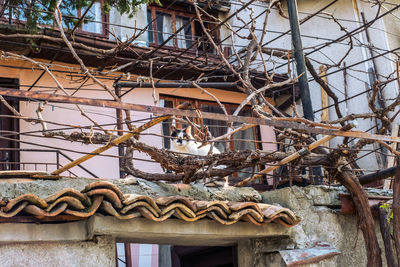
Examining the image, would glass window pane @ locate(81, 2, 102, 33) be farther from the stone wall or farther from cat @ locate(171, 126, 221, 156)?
the stone wall

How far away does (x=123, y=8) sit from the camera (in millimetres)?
8148

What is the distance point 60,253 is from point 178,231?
1.14m

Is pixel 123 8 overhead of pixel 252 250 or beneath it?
overhead

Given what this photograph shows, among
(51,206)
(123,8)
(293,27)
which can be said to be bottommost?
(51,206)

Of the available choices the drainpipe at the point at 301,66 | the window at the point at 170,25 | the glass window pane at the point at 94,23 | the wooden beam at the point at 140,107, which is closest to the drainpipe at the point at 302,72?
the drainpipe at the point at 301,66

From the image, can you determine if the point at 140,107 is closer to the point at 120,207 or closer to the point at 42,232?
the point at 120,207

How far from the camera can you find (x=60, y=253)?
473cm

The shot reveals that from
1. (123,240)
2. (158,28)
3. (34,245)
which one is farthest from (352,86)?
(34,245)

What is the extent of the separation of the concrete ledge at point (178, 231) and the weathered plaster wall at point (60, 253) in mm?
146

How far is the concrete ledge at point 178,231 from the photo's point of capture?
4780 millimetres

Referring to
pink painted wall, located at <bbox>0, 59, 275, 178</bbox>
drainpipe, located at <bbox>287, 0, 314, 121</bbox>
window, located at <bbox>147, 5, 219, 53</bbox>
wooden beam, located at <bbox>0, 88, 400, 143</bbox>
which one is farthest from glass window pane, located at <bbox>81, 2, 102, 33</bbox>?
wooden beam, located at <bbox>0, 88, 400, 143</bbox>

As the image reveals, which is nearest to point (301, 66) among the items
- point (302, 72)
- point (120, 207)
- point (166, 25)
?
point (302, 72)

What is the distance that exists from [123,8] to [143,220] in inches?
169

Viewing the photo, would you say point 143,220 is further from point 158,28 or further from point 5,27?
point 158,28
